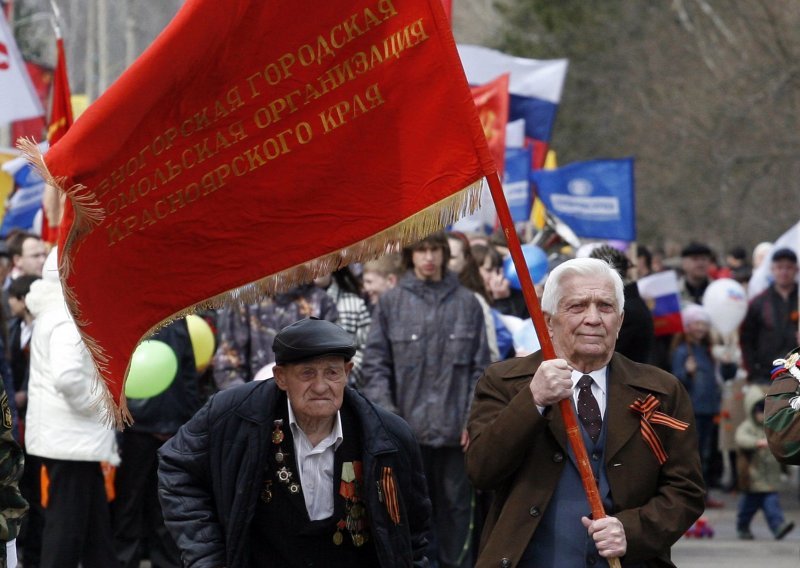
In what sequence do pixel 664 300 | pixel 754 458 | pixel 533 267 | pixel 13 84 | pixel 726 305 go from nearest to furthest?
pixel 533 267, pixel 13 84, pixel 754 458, pixel 664 300, pixel 726 305

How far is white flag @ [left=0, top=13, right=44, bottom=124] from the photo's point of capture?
1255cm

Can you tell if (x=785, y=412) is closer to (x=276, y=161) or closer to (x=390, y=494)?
(x=390, y=494)

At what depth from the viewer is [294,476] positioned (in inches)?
215

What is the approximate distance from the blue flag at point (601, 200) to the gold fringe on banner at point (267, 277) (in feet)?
34.7

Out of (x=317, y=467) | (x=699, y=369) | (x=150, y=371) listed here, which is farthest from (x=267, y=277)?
(x=699, y=369)

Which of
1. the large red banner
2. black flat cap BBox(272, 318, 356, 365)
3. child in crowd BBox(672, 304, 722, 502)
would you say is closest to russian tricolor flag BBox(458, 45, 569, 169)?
child in crowd BBox(672, 304, 722, 502)

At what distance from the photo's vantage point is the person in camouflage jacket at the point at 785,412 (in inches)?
205

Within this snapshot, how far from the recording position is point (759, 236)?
126 feet

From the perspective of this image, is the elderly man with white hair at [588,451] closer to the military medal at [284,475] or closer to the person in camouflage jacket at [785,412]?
the person in camouflage jacket at [785,412]

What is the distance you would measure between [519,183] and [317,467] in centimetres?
1151

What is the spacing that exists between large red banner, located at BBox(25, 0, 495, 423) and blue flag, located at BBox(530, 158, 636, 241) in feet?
34.8

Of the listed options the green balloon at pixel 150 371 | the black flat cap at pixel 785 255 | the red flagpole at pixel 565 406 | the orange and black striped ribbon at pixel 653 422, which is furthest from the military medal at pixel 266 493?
the black flat cap at pixel 785 255

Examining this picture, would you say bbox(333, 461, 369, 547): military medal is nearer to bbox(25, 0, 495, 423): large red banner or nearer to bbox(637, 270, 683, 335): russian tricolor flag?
bbox(25, 0, 495, 423): large red banner

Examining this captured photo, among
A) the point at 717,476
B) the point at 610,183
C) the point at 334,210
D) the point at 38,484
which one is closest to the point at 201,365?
the point at 38,484
